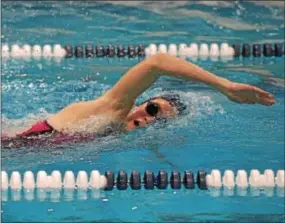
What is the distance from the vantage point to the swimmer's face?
350 centimetres

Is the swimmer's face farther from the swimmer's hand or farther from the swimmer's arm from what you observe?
the swimmer's hand

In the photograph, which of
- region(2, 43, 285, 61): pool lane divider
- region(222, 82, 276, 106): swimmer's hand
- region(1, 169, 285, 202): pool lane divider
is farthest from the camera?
region(2, 43, 285, 61): pool lane divider

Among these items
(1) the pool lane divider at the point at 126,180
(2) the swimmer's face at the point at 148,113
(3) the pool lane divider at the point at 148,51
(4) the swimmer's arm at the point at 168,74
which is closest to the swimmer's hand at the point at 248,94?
(4) the swimmer's arm at the point at 168,74

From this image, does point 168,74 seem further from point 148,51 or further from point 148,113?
point 148,51

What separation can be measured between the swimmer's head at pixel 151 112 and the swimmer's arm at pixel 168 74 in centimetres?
6

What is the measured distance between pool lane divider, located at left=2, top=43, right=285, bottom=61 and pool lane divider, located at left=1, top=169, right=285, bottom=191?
2421 millimetres

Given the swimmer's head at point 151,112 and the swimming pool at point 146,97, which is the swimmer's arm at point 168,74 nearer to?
the swimmer's head at point 151,112

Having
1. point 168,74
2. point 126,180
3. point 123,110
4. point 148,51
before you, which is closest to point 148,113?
point 123,110

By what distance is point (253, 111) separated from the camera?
429cm

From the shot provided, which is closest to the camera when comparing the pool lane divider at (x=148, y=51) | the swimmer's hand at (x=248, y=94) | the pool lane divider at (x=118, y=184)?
the swimmer's hand at (x=248, y=94)

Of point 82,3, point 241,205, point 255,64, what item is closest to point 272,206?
point 241,205

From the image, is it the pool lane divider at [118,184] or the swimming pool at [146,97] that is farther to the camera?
the pool lane divider at [118,184]

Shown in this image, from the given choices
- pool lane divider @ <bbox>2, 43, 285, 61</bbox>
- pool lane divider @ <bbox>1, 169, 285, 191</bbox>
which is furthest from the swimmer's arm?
pool lane divider @ <bbox>2, 43, 285, 61</bbox>

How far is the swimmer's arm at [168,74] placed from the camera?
3025 mm
